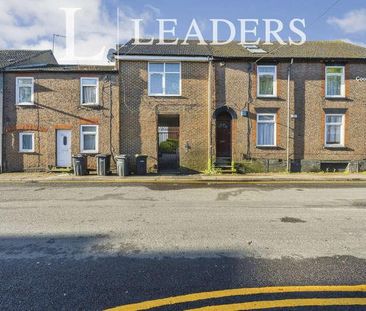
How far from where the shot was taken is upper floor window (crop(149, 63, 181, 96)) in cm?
1677

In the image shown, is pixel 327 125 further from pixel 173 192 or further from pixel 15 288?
pixel 15 288

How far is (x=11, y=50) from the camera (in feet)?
70.8

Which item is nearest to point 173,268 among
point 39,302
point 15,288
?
point 39,302

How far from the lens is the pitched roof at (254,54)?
54.9 ft

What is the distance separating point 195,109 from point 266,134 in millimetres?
4449

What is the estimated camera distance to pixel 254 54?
17172 millimetres

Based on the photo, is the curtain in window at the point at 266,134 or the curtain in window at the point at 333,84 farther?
the curtain in window at the point at 333,84

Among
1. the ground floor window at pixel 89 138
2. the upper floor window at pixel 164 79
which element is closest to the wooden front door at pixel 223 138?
the upper floor window at pixel 164 79

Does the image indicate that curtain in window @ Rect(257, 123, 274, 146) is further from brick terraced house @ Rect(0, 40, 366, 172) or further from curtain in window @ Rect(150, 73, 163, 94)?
curtain in window @ Rect(150, 73, 163, 94)

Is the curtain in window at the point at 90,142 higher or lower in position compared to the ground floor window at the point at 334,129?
lower

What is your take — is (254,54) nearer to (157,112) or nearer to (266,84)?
Result: (266,84)

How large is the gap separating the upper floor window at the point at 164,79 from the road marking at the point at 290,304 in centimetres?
1471

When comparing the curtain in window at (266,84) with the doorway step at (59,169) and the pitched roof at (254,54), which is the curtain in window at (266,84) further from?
the doorway step at (59,169)

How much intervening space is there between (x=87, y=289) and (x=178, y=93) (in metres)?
14.5
